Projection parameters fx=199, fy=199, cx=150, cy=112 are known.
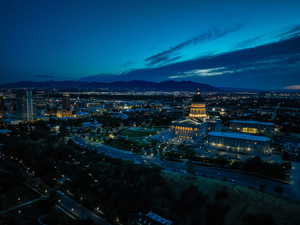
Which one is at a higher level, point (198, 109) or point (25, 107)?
point (198, 109)

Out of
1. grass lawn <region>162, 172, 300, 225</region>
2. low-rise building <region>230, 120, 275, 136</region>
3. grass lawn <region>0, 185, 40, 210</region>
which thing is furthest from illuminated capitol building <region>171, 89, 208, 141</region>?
grass lawn <region>0, 185, 40, 210</region>

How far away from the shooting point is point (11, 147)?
43.2 metres

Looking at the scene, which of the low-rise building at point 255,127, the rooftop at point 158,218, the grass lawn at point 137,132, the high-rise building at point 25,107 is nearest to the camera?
the rooftop at point 158,218

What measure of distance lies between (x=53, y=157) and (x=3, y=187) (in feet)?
33.2

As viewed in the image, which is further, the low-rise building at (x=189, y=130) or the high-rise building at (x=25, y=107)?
the high-rise building at (x=25, y=107)

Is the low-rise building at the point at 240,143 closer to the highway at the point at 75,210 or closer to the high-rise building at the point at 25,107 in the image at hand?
the highway at the point at 75,210

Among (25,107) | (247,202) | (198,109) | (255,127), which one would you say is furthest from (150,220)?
(25,107)

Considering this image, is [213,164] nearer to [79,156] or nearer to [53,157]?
[79,156]

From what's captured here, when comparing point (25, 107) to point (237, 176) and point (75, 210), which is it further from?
point (237, 176)

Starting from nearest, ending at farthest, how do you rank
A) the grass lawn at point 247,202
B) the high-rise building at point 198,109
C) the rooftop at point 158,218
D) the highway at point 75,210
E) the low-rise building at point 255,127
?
1. the rooftop at point 158,218
2. the grass lawn at point 247,202
3. the highway at point 75,210
4. the low-rise building at point 255,127
5. the high-rise building at point 198,109

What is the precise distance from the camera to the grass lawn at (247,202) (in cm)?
2380

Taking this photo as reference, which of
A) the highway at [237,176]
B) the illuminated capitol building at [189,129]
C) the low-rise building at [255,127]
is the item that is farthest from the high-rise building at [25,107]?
the low-rise building at [255,127]

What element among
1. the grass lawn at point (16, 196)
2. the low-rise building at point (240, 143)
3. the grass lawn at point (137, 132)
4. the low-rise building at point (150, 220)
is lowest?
the grass lawn at point (16, 196)

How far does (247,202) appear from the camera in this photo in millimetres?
26047
